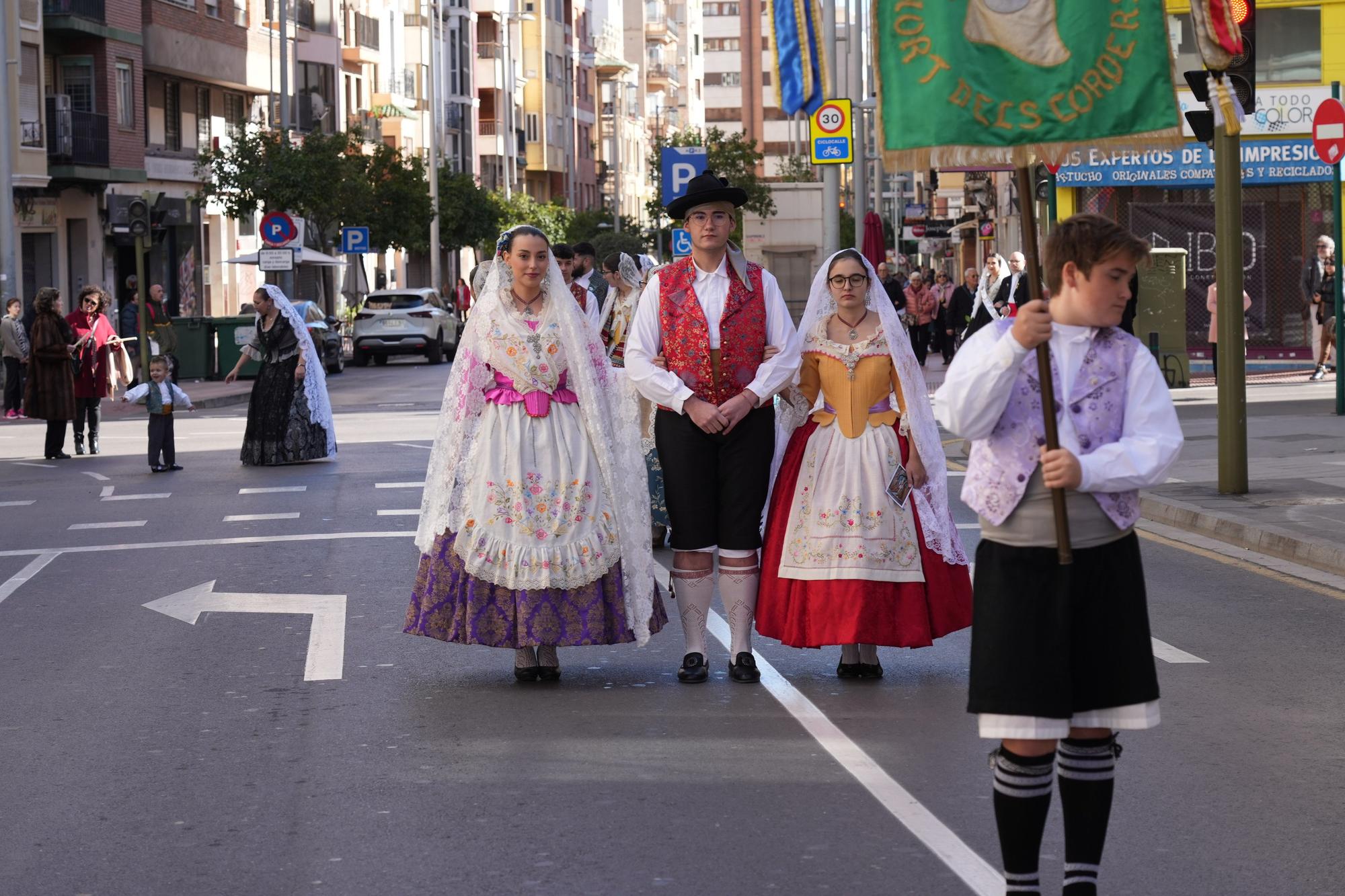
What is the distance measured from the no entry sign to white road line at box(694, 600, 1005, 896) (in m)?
13.6

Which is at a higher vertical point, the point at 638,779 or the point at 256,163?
the point at 256,163

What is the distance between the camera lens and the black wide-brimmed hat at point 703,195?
8797 millimetres

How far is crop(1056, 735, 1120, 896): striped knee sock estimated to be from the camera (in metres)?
5.08

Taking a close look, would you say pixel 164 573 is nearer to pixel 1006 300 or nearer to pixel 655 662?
pixel 655 662

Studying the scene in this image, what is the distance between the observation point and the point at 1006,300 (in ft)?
72.7

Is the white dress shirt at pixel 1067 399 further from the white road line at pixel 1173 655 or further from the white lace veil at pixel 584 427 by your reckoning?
the white road line at pixel 1173 655

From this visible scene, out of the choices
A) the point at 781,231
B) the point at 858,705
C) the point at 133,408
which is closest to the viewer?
the point at 858,705

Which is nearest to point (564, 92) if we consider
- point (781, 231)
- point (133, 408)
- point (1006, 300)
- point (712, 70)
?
point (712, 70)

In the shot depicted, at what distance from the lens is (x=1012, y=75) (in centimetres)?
545

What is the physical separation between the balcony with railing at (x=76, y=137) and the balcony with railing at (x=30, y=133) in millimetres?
933

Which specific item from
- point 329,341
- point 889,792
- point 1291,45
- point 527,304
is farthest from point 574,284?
point 329,341

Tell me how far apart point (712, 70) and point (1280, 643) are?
165439 millimetres

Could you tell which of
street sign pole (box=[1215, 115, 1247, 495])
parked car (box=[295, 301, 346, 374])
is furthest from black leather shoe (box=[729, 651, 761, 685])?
parked car (box=[295, 301, 346, 374])

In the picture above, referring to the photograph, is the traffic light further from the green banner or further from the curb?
the green banner
